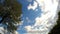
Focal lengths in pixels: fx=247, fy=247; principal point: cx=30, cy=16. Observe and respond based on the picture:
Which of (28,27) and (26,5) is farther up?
(26,5)

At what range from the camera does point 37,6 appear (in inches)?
161

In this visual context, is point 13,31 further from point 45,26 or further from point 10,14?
point 45,26

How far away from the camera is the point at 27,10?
13.3 feet

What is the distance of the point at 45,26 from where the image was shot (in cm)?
409

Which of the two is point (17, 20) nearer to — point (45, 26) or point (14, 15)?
point (14, 15)

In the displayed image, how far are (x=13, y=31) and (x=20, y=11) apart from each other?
34 centimetres

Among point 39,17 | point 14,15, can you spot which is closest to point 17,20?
point 14,15

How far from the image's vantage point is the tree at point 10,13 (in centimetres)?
396

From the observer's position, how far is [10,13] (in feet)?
13.1

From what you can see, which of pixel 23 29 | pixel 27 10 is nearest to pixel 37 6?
pixel 27 10

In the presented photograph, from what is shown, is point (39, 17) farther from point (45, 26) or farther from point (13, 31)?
point (13, 31)

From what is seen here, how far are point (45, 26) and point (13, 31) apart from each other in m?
0.54

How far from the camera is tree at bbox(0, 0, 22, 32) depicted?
3963 millimetres

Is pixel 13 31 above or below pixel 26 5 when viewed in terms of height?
below
